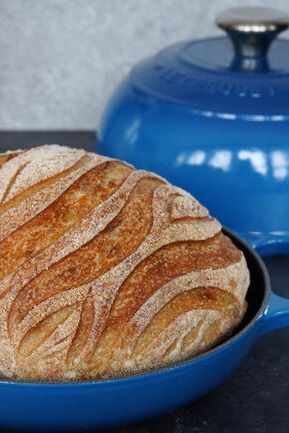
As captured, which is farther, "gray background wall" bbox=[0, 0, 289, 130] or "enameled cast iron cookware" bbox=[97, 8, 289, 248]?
"gray background wall" bbox=[0, 0, 289, 130]

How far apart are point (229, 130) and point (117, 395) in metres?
0.42

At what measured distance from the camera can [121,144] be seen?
1.15m

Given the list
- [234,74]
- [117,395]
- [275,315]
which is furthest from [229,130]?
[117,395]

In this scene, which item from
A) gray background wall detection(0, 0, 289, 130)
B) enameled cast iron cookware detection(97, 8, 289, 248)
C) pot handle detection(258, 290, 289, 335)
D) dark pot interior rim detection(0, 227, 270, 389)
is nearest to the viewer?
dark pot interior rim detection(0, 227, 270, 389)

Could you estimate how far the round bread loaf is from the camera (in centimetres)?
76

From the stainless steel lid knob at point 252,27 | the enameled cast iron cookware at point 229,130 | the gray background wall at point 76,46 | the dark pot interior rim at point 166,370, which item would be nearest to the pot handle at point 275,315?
the dark pot interior rim at point 166,370

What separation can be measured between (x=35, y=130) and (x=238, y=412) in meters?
0.87

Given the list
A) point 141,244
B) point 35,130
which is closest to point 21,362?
point 141,244

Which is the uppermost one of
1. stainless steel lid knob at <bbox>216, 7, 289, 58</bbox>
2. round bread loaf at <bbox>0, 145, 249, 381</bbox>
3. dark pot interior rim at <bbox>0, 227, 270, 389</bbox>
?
stainless steel lid knob at <bbox>216, 7, 289, 58</bbox>

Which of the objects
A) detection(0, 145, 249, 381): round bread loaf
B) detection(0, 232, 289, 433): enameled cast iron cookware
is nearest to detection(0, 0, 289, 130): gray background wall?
detection(0, 145, 249, 381): round bread loaf

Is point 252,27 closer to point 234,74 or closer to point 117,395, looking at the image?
point 234,74

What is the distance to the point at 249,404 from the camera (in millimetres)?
845

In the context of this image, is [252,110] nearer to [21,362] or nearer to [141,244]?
[141,244]

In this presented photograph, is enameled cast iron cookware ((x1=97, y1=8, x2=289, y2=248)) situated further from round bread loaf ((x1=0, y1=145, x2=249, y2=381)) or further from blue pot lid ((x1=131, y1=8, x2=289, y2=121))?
round bread loaf ((x1=0, y1=145, x2=249, y2=381))
